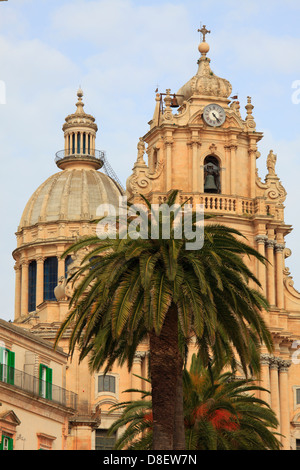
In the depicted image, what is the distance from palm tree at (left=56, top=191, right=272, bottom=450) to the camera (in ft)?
185

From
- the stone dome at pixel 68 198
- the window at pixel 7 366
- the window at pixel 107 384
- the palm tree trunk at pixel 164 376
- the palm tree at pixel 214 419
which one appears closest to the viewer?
the palm tree trunk at pixel 164 376

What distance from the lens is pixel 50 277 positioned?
404 ft

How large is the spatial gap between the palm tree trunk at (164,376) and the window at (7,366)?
12.8m

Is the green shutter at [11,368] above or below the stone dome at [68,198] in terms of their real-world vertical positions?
below

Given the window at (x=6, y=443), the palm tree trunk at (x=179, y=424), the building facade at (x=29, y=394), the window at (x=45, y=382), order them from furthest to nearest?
the window at (x=45, y=382), the building facade at (x=29, y=394), the window at (x=6, y=443), the palm tree trunk at (x=179, y=424)

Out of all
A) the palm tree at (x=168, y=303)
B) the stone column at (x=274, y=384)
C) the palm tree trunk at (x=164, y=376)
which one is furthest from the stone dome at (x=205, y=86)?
the palm tree trunk at (x=164, y=376)

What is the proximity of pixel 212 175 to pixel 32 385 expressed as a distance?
30853 mm

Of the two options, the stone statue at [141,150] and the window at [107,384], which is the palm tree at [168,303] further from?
the stone statue at [141,150]

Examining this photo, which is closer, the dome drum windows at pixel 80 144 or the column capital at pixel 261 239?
the column capital at pixel 261 239

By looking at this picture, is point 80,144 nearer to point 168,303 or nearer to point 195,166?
point 195,166

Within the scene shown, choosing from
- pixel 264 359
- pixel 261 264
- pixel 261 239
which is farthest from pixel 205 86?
pixel 264 359

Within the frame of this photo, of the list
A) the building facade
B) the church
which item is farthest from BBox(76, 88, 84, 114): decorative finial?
the building facade

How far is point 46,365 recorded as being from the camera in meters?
76.0

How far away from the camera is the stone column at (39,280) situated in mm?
121812
